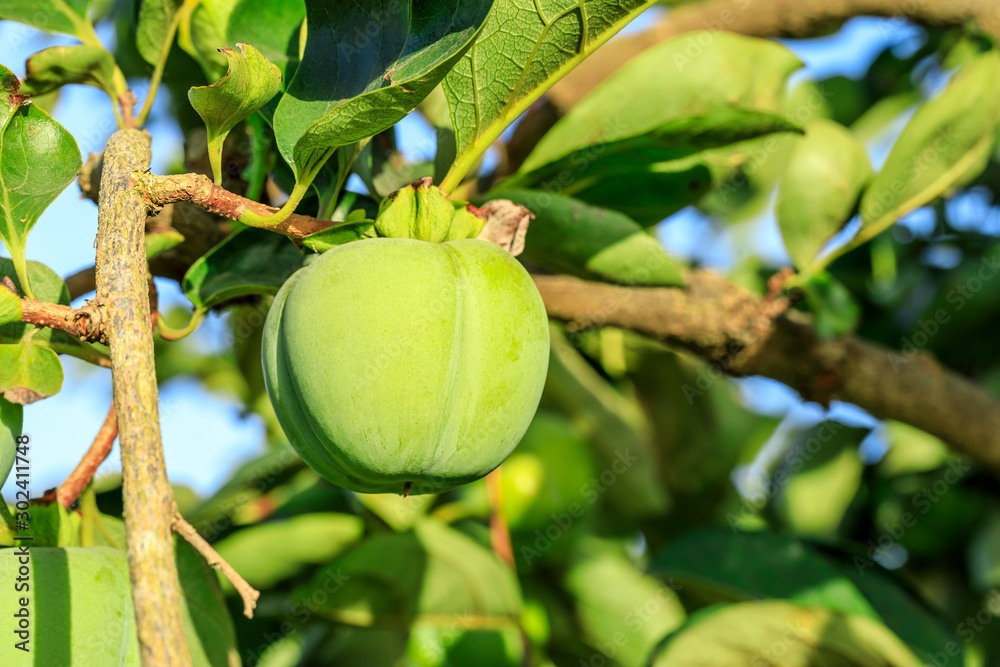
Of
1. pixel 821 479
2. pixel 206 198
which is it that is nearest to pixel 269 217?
pixel 206 198

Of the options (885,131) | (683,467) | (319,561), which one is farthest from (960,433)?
(319,561)

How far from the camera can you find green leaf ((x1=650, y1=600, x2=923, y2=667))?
0.92 meters

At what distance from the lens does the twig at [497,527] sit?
132 cm

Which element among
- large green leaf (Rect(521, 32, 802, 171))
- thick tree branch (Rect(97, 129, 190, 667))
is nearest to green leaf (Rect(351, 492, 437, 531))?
large green leaf (Rect(521, 32, 802, 171))

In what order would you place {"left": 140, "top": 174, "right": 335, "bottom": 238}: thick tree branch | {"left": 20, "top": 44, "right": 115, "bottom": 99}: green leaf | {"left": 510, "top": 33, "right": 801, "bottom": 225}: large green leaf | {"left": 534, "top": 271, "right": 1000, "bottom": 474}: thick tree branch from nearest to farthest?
{"left": 140, "top": 174, "right": 335, "bottom": 238}: thick tree branch
{"left": 20, "top": 44, "right": 115, "bottom": 99}: green leaf
{"left": 510, "top": 33, "right": 801, "bottom": 225}: large green leaf
{"left": 534, "top": 271, "right": 1000, "bottom": 474}: thick tree branch

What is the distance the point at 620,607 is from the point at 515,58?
3.44 ft

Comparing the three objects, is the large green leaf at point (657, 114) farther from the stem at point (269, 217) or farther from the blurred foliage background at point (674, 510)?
the stem at point (269, 217)

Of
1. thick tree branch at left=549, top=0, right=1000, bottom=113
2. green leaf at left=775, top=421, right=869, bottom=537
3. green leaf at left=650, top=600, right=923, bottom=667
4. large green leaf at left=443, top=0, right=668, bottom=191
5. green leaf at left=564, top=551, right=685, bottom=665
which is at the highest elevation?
large green leaf at left=443, top=0, right=668, bottom=191

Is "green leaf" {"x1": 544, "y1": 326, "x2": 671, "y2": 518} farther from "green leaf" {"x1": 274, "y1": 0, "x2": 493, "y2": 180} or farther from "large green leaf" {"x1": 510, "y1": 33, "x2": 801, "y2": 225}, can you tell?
"green leaf" {"x1": 274, "y1": 0, "x2": 493, "y2": 180}

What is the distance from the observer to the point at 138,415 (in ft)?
1.29

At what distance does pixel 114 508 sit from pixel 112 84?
437mm

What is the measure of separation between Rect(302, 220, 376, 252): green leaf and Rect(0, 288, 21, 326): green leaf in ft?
0.58

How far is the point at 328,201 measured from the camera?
2.14 feet

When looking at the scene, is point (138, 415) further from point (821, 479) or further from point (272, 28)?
point (821, 479)
